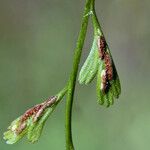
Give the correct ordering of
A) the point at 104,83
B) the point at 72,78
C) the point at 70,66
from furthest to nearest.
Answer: the point at 70,66 < the point at 104,83 < the point at 72,78

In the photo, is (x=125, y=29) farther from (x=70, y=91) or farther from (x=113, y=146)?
(x=70, y=91)

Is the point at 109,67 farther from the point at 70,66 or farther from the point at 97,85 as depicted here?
the point at 70,66

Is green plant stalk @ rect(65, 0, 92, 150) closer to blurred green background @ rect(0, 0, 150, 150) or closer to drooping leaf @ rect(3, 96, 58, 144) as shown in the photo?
drooping leaf @ rect(3, 96, 58, 144)

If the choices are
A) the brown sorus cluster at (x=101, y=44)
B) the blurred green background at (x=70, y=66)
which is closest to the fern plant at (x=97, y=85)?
the brown sorus cluster at (x=101, y=44)

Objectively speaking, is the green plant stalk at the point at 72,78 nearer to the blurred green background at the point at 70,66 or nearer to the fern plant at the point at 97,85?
the fern plant at the point at 97,85

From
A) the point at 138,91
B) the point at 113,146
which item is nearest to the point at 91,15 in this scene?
the point at 113,146

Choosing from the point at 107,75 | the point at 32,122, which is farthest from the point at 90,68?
the point at 32,122

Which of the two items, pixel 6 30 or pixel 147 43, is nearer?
pixel 147 43

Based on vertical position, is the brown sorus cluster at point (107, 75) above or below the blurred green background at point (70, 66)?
below

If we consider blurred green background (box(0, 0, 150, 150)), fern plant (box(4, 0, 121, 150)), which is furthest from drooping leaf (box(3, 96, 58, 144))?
blurred green background (box(0, 0, 150, 150))
